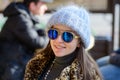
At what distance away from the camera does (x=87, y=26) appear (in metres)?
2.74

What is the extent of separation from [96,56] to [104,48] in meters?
0.19

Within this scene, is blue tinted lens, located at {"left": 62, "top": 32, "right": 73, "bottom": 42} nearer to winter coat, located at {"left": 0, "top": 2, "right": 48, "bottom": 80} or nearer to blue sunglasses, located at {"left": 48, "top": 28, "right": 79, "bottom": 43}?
blue sunglasses, located at {"left": 48, "top": 28, "right": 79, "bottom": 43}

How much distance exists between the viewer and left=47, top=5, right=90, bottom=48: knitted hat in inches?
105

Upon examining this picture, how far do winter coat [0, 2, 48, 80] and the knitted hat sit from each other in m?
2.09

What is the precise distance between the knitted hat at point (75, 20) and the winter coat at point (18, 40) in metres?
2.09

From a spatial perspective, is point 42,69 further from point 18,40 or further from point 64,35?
point 18,40

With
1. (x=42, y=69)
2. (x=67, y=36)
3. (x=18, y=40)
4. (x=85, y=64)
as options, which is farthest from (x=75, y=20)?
(x=18, y=40)

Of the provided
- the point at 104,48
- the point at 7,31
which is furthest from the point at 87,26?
the point at 104,48

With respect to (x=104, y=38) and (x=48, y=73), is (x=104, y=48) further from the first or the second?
(x=48, y=73)

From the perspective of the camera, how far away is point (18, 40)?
4.85 m

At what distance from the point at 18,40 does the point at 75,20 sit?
225 centimetres

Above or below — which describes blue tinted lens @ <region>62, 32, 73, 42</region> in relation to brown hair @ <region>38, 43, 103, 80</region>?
above

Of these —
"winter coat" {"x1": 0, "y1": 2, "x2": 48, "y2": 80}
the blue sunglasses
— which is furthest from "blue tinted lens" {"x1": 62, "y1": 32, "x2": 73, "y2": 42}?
"winter coat" {"x1": 0, "y1": 2, "x2": 48, "y2": 80}

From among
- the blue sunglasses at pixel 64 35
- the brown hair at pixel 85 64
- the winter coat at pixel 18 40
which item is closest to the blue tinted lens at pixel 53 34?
the blue sunglasses at pixel 64 35
